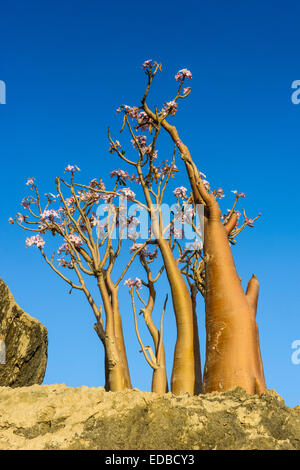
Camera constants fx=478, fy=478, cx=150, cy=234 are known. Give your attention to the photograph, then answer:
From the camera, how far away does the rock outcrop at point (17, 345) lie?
35.8 feet

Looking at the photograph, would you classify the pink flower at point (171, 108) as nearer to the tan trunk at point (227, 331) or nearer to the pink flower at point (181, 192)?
the pink flower at point (181, 192)

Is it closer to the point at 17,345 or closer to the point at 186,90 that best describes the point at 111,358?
the point at 17,345

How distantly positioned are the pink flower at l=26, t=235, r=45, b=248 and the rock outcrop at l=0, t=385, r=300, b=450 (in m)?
7.20

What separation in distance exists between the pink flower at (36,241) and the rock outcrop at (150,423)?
7.20 metres

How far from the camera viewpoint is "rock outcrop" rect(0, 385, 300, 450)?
580cm

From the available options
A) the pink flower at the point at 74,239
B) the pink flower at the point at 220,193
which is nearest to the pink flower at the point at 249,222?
the pink flower at the point at 220,193

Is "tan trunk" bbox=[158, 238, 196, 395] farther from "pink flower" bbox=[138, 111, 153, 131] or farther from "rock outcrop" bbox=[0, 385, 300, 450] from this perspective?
"rock outcrop" bbox=[0, 385, 300, 450]

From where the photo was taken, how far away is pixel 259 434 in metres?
5.96

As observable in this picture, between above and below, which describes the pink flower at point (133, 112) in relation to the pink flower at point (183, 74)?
below

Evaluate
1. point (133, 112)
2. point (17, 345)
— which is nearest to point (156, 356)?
point (17, 345)

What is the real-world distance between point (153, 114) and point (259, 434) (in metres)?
9.71
